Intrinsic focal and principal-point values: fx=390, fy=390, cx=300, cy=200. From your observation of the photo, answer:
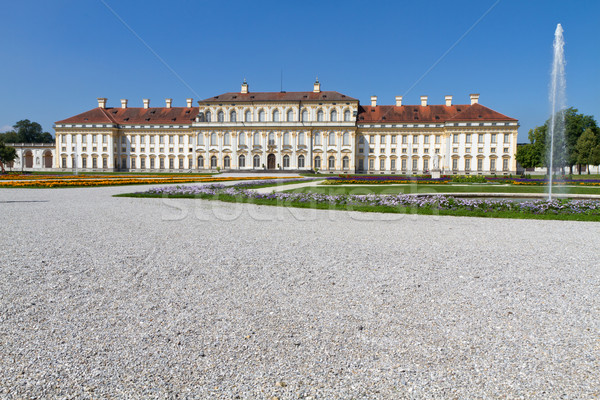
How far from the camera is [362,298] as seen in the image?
12.7ft

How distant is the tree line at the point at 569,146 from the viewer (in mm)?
43188

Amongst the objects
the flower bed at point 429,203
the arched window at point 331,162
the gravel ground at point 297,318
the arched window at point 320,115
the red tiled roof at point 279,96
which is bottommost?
the gravel ground at point 297,318

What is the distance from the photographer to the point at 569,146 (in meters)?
49.3

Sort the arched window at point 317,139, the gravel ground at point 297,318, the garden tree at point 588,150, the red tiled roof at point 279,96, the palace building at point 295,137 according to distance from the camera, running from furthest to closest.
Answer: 1. the arched window at point 317,139
2. the red tiled roof at point 279,96
3. the palace building at point 295,137
4. the garden tree at point 588,150
5. the gravel ground at point 297,318

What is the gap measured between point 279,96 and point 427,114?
21456 millimetres

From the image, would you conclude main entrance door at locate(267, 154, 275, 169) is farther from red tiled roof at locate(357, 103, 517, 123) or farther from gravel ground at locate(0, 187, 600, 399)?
gravel ground at locate(0, 187, 600, 399)

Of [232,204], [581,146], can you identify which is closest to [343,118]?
[581,146]

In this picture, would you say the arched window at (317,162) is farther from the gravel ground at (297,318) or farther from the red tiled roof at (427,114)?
the gravel ground at (297,318)

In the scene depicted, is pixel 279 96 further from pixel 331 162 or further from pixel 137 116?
pixel 137 116

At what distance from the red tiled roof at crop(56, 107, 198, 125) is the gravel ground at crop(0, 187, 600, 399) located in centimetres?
5601

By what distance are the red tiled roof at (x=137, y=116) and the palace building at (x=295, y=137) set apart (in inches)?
6.8

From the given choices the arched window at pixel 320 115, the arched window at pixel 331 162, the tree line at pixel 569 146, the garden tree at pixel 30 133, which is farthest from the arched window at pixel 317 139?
the garden tree at pixel 30 133

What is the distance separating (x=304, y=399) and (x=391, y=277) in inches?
99.6

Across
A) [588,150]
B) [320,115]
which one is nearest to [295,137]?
[320,115]
